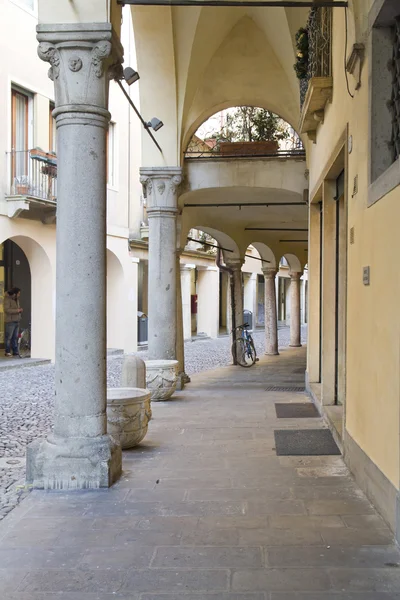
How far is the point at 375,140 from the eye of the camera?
4.89 m

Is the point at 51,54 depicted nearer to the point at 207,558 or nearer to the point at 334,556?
the point at 207,558

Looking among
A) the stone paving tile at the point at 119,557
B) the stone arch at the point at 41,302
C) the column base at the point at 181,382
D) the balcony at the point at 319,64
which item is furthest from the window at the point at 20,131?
the stone paving tile at the point at 119,557

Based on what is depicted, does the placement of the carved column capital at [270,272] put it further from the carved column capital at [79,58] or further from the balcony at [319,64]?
the carved column capital at [79,58]

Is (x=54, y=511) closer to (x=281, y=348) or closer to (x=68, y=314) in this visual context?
(x=68, y=314)

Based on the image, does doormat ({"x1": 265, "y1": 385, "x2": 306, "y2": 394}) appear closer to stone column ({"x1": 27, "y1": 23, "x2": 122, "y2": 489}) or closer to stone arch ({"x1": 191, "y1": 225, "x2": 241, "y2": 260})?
stone arch ({"x1": 191, "y1": 225, "x2": 241, "y2": 260})

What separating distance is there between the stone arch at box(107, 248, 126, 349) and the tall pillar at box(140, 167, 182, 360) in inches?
374

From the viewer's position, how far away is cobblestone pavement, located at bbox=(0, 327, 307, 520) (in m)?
5.72

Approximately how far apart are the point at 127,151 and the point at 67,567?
1807 centimetres

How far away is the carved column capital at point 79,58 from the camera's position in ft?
17.3

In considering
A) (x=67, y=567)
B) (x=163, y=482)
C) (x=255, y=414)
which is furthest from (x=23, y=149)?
(x=67, y=567)

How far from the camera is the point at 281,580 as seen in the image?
11.1ft

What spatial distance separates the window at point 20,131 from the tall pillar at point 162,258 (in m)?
5.49

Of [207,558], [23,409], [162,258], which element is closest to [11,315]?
[162,258]

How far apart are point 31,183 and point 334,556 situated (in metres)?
13.4
